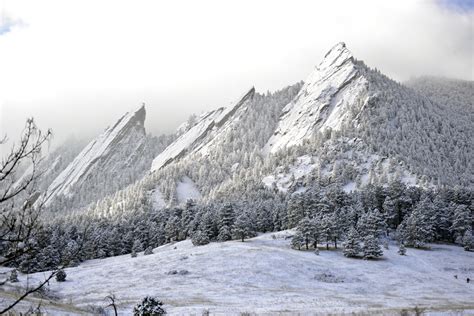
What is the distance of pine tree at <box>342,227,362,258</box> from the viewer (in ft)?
238

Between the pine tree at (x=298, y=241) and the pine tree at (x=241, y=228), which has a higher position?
the pine tree at (x=241, y=228)

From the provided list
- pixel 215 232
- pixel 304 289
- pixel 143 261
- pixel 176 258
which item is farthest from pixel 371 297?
pixel 215 232

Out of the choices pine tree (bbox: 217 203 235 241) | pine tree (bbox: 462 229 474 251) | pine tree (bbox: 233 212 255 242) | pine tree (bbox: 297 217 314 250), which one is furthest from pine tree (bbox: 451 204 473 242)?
pine tree (bbox: 217 203 235 241)

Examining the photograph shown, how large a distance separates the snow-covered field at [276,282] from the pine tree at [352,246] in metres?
1.71

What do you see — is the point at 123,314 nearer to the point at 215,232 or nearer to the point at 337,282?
the point at 337,282

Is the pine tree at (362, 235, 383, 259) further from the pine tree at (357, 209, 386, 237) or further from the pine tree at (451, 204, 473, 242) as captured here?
the pine tree at (451, 204, 473, 242)

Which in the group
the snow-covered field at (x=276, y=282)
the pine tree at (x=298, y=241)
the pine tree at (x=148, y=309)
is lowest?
the snow-covered field at (x=276, y=282)

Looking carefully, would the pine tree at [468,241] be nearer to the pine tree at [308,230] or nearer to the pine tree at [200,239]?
the pine tree at [308,230]

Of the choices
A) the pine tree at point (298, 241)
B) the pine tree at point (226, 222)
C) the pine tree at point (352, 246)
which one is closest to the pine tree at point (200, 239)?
the pine tree at point (226, 222)

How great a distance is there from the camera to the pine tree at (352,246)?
7250 cm

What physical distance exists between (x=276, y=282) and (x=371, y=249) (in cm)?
2432

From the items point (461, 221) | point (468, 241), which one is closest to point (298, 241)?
point (468, 241)

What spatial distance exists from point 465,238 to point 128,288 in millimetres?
65468

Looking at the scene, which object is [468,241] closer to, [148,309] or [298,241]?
[298,241]
